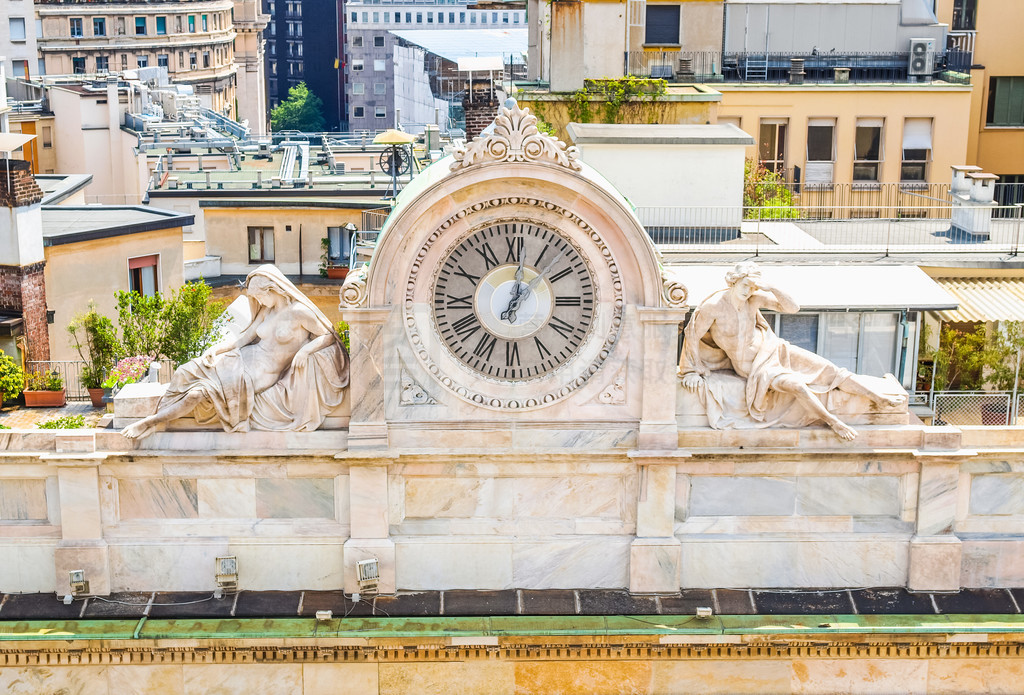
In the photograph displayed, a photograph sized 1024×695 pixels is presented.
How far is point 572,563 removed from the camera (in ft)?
82.9

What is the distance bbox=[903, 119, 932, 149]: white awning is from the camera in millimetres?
55375

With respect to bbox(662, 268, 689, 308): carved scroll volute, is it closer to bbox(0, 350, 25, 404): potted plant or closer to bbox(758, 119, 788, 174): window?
bbox(0, 350, 25, 404): potted plant

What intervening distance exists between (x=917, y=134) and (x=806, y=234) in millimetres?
18754

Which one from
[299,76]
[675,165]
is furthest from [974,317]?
[299,76]

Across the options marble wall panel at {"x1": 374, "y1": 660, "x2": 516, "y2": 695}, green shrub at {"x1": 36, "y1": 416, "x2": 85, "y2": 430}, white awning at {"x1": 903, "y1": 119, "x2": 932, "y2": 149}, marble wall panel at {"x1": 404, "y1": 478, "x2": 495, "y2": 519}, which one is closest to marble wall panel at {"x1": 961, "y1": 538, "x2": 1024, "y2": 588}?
marble wall panel at {"x1": 374, "y1": 660, "x2": 516, "y2": 695}

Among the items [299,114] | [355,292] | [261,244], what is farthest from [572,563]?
[299,114]

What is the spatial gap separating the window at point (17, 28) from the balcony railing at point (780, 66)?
6149 cm

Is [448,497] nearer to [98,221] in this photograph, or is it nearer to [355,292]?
[355,292]

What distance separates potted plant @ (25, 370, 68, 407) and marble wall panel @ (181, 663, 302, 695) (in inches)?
412

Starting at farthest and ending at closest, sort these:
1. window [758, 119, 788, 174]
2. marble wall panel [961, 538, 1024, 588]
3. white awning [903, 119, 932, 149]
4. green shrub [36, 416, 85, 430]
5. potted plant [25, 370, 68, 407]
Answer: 1. white awning [903, 119, 932, 149]
2. window [758, 119, 788, 174]
3. potted plant [25, 370, 68, 407]
4. green shrub [36, 416, 85, 430]
5. marble wall panel [961, 538, 1024, 588]

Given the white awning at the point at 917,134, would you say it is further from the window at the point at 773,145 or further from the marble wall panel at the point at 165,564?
the marble wall panel at the point at 165,564

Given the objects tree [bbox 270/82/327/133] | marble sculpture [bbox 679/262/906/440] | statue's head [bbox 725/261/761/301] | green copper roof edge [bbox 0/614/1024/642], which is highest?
statue's head [bbox 725/261/761/301]

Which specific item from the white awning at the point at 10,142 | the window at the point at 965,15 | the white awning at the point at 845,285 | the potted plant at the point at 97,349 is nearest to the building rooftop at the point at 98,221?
the white awning at the point at 10,142

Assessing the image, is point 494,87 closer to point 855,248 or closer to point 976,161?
point 976,161
